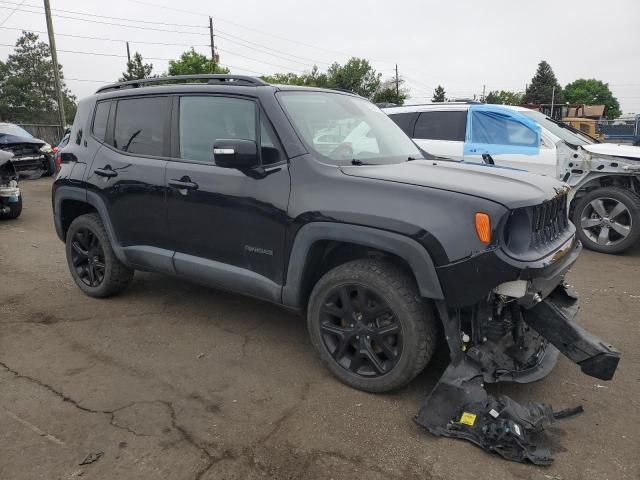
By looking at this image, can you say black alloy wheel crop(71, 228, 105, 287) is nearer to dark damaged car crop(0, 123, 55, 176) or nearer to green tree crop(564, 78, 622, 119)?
dark damaged car crop(0, 123, 55, 176)

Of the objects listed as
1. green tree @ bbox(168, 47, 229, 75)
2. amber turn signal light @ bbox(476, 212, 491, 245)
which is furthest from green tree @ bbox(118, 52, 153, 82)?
amber turn signal light @ bbox(476, 212, 491, 245)

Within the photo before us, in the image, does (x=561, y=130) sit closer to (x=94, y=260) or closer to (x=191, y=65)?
(x=94, y=260)

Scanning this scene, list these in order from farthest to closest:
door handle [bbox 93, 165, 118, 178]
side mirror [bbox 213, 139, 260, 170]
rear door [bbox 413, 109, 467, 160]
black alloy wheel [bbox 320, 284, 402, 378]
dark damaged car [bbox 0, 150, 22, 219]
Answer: dark damaged car [bbox 0, 150, 22, 219] → rear door [bbox 413, 109, 467, 160] → door handle [bbox 93, 165, 118, 178] → side mirror [bbox 213, 139, 260, 170] → black alloy wheel [bbox 320, 284, 402, 378]

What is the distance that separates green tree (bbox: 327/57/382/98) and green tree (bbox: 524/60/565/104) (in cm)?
3094

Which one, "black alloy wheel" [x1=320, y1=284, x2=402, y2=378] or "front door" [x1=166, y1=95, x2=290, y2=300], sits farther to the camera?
"front door" [x1=166, y1=95, x2=290, y2=300]

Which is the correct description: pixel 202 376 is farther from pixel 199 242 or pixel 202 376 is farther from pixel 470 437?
pixel 470 437

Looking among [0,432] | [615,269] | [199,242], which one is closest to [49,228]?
[199,242]

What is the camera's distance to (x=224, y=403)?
3100 mm

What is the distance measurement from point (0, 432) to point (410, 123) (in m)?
6.71

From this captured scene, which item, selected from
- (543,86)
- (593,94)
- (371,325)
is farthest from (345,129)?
(593,94)

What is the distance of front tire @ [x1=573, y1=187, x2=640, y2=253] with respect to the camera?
647 centimetres

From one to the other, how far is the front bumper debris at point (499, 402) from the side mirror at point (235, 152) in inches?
59.2

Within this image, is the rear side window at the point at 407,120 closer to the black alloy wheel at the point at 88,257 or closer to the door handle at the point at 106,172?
the door handle at the point at 106,172

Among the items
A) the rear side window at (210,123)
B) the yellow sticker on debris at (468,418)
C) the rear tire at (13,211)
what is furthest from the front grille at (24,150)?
the yellow sticker on debris at (468,418)
